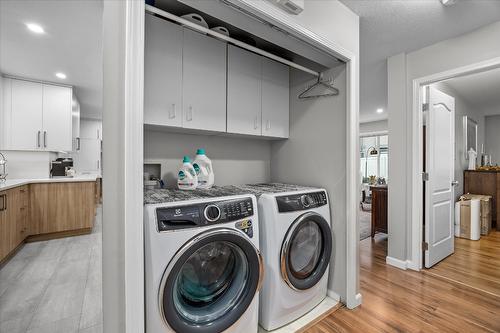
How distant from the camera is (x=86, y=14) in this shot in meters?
2.18

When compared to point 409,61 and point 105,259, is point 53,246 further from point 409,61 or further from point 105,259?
point 409,61

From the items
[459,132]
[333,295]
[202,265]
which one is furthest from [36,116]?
[459,132]

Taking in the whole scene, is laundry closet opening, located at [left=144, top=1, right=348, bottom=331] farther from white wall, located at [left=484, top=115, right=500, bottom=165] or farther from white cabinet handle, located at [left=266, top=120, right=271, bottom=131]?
white wall, located at [left=484, top=115, right=500, bottom=165]

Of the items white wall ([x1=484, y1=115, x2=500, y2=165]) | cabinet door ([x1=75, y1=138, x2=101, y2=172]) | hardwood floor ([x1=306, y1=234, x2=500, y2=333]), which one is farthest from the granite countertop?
white wall ([x1=484, y1=115, x2=500, y2=165])

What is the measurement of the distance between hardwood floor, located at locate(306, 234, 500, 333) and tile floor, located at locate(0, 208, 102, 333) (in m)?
1.75

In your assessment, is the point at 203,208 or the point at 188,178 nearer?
the point at 203,208

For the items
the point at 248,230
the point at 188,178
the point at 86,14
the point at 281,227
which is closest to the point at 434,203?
the point at 281,227

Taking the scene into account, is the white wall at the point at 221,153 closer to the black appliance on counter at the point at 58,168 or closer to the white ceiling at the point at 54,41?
the white ceiling at the point at 54,41

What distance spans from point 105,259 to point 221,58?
1482mm

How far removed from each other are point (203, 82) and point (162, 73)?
0.95 feet

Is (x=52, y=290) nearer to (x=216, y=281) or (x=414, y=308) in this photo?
(x=216, y=281)

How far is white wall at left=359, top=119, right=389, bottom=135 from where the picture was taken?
661cm

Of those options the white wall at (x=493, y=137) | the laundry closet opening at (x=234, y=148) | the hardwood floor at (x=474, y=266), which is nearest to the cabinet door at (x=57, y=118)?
the laundry closet opening at (x=234, y=148)

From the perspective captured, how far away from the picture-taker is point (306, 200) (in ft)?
5.49
